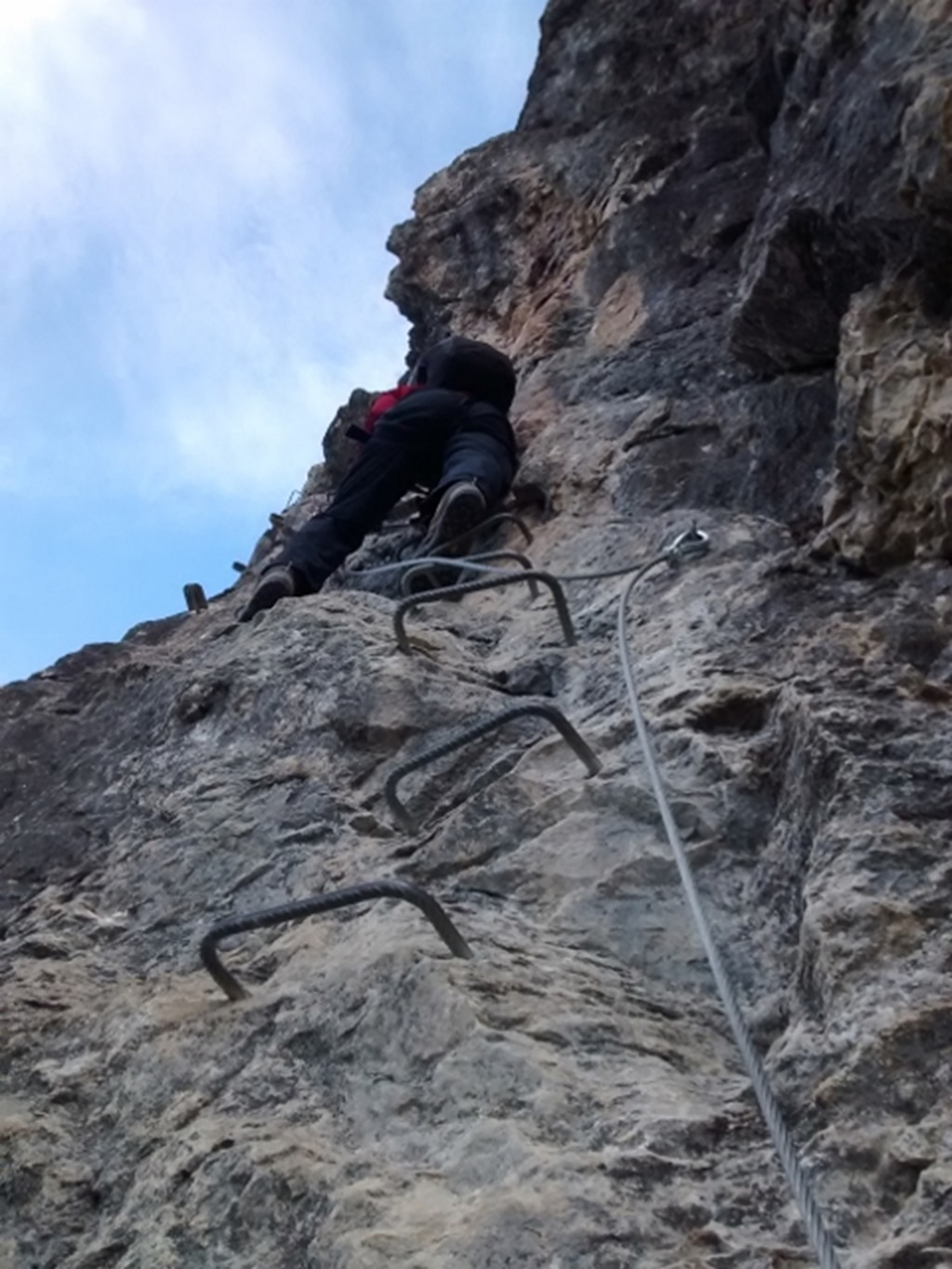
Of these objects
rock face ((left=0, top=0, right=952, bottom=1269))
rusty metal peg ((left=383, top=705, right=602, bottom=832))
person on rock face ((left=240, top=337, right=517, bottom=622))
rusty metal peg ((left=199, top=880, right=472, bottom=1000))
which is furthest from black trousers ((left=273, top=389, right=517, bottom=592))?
rusty metal peg ((left=199, top=880, right=472, bottom=1000))

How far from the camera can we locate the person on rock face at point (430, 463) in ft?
19.0

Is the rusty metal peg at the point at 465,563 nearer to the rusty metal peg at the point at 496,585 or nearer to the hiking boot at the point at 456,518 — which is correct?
the hiking boot at the point at 456,518

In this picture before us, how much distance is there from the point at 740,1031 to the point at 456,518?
3786 millimetres

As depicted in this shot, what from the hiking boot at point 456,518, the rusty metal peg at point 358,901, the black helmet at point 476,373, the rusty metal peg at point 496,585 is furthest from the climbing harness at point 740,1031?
the black helmet at point 476,373

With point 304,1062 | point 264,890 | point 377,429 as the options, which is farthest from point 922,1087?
point 377,429

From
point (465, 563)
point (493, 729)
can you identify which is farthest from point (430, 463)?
point (493, 729)

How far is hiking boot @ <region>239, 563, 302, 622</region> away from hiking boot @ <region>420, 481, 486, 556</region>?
567 mm

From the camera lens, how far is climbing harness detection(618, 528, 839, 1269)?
1812mm

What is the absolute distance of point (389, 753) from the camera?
3.89 meters

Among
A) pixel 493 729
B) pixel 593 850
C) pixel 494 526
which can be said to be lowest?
pixel 593 850

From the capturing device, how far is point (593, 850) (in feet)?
10.2

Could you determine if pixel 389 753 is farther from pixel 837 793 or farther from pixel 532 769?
pixel 837 793

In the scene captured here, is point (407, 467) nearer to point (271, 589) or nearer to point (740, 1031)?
point (271, 589)

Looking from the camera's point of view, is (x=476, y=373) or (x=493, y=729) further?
(x=476, y=373)
